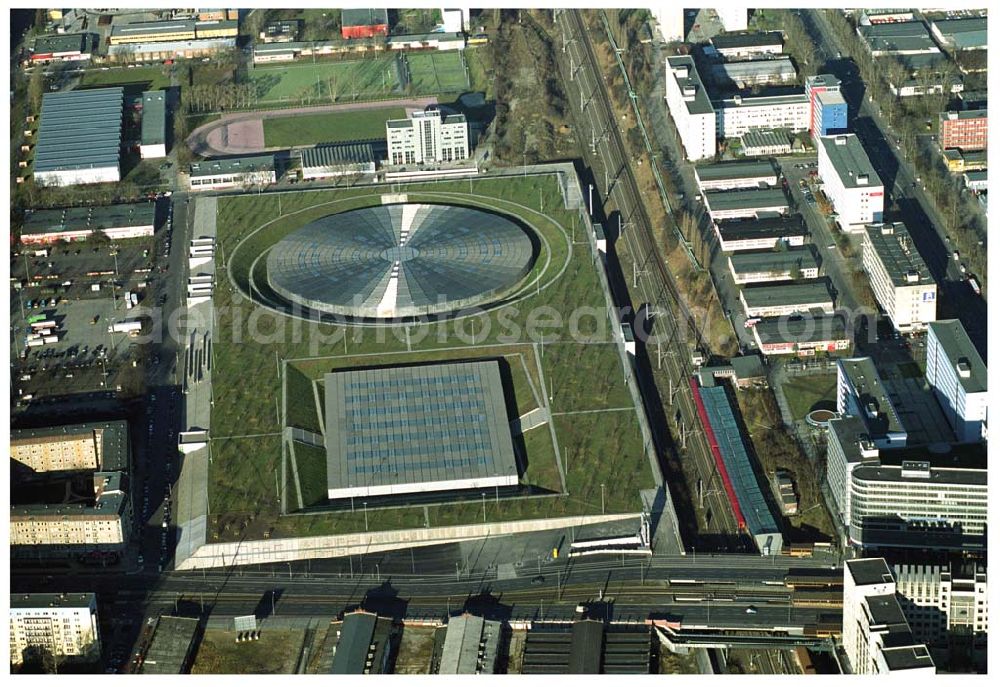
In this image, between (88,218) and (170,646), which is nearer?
(170,646)

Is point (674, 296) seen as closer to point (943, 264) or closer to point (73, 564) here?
point (943, 264)

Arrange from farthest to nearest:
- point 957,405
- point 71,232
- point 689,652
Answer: point 71,232 < point 957,405 < point 689,652

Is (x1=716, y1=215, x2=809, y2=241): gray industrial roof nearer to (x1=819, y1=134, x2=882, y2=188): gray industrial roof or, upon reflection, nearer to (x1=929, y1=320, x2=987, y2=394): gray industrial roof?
(x1=819, y1=134, x2=882, y2=188): gray industrial roof

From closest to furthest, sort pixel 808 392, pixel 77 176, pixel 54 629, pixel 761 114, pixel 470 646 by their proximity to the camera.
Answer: pixel 470 646 → pixel 54 629 → pixel 808 392 → pixel 77 176 → pixel 761 114

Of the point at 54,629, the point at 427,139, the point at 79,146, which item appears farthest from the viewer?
the point at 79,146

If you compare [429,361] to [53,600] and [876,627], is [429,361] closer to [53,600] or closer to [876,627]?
[53,600]

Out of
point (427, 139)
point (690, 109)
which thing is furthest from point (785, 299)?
point (427, 139)

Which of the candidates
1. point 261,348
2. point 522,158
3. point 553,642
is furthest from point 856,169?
point 553,642

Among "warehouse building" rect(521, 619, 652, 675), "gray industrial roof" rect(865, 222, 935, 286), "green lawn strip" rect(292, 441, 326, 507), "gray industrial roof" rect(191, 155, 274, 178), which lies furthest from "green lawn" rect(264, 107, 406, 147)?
"warehouse building" rect(521, 619, 652, 675)
